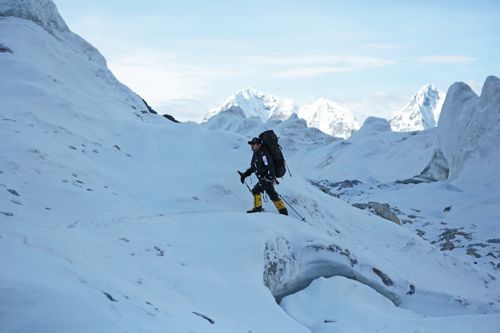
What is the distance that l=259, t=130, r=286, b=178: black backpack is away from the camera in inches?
477

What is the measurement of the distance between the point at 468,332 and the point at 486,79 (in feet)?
123

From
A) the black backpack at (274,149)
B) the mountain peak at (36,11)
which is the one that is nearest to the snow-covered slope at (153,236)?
the black backpack at (274,149)

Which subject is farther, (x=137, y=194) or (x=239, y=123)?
(x=239, y=123)

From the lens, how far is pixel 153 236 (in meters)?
9.05

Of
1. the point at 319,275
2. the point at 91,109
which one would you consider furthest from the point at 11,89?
the point at 319,275

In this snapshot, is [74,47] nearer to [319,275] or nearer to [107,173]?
[107,173]

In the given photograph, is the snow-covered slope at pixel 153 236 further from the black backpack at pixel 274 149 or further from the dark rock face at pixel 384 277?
the black backpack at pixel 274 149

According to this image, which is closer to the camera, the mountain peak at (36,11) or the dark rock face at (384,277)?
the dark rock face at (384,277)

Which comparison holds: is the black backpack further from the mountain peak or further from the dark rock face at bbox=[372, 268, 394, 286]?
the mountain peak

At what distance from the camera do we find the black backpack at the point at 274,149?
12109 mm

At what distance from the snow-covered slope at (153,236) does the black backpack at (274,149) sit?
1.17 meters

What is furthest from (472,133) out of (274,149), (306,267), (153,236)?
(153,236)

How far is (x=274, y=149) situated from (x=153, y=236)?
164 inches

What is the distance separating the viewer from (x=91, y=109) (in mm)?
19375
